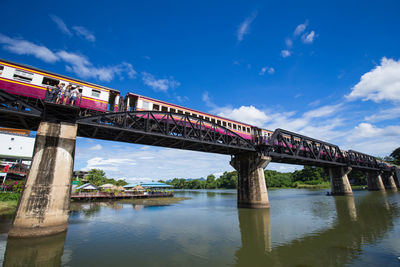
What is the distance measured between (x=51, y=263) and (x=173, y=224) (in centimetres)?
1063

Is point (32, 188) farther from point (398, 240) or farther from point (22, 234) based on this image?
point (398, 240)

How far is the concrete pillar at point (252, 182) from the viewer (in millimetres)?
28328

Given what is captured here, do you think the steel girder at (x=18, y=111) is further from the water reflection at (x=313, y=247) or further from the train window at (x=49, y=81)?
the water reflection at (x=313, y=247)

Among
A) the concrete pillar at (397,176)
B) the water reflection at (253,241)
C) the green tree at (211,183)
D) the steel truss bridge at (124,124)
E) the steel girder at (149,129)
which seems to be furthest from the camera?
the green tree at (211,183)

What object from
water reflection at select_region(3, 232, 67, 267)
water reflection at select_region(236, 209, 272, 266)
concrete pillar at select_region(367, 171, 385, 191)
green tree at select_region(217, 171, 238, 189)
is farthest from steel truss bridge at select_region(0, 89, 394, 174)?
green tree at select_region(217, 171, 238, 189)

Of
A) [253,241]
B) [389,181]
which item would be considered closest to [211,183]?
[389,181]

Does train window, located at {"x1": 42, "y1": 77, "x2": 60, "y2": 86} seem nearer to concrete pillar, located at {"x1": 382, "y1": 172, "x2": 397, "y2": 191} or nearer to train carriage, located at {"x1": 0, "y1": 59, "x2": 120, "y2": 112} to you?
train carriage, located at {"x1": 0, "y1": 59, "x2": 120, "y2": 112}

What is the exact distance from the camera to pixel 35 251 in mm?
11156

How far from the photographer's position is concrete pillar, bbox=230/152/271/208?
28328 millimetres

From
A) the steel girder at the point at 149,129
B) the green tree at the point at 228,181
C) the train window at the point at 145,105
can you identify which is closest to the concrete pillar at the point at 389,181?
the green tree at the point at 228,181

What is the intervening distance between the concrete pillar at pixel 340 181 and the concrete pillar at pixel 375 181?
3070 cm

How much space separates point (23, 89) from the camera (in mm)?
15719

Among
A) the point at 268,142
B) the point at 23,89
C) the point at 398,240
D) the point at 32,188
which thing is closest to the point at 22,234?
the point at 32,188

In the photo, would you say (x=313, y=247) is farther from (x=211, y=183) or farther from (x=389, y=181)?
(x=211, y=183)
